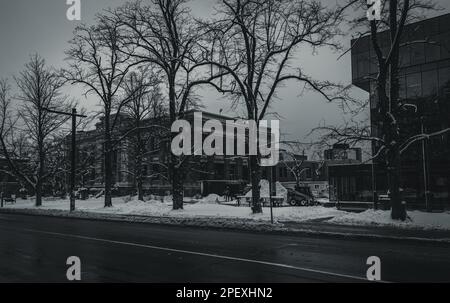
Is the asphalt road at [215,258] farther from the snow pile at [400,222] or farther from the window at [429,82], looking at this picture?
the window at [429,82]

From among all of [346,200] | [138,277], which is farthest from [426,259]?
[346,200]

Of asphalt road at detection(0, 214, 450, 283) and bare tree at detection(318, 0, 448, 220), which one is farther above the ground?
bare tree at detection(318, 0, 448, 220)

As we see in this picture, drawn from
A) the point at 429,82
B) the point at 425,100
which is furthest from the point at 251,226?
the point at 429,82

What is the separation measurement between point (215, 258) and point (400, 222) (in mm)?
10839

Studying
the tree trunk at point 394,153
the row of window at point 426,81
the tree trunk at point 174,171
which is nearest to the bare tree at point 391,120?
the tree trunk at point 394,153

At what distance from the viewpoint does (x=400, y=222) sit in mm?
17547

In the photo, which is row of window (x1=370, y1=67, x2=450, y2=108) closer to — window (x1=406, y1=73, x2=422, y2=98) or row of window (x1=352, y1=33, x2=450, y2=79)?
window (x1=406, y1=73, x2=422, y2=98)

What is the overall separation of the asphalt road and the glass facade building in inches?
560

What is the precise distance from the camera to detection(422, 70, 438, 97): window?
3609cm

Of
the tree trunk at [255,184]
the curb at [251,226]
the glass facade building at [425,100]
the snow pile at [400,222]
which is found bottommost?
the curb at [251,226]

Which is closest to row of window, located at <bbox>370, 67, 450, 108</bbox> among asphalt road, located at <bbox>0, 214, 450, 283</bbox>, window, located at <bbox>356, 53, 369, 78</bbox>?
window, located at <bbox>356, 53, 369, 78</bbox>

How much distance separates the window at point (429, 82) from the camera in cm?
3609

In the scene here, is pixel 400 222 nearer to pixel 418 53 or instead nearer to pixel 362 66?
pixel 418 53
